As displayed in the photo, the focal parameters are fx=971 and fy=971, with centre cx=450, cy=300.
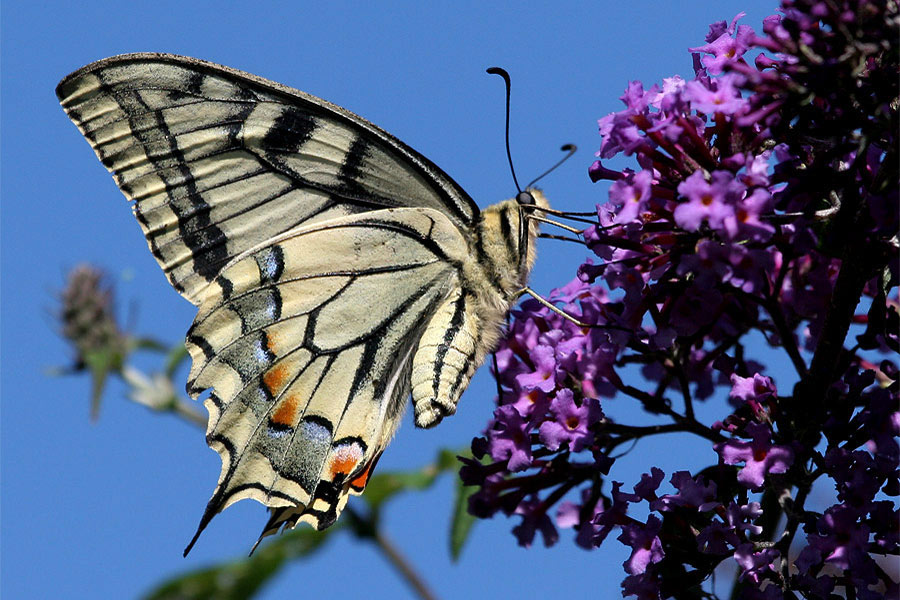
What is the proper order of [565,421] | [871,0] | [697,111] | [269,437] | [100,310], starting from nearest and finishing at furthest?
[871,0]
[697,111]
[565,421]
[269,437]
[100,310]

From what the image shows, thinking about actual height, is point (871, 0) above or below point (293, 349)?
below

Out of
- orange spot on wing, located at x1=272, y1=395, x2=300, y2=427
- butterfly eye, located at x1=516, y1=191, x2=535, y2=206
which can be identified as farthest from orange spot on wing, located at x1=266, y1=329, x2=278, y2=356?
butterfly eye, located at x1=516, y1=191, x2=535, y2=206

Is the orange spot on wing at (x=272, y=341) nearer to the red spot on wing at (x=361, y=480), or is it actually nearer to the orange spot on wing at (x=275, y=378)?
the orange spot on wing at (x=275, y=378)

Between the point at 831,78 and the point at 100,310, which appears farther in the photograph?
the point at 100,310

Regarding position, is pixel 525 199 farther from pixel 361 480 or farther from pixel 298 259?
pixel 361 480

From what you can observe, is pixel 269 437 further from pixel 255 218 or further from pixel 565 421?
pixel 565 421

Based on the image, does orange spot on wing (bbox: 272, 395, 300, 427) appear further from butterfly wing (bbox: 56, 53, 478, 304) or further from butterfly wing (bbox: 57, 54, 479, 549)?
butterfly wing (bbox: 56, 53, 478, 304)

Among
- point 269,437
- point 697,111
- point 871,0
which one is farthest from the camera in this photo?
point 269,437

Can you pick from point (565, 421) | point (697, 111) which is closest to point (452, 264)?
point (565, 421)
